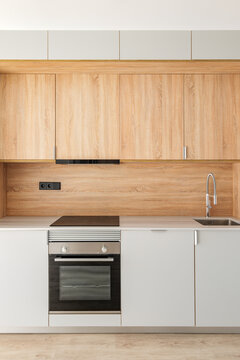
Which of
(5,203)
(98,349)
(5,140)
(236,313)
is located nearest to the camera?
(98,349)

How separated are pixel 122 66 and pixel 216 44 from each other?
0.80 m

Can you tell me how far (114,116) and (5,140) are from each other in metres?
1.01

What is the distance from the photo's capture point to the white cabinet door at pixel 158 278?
2.45 meters

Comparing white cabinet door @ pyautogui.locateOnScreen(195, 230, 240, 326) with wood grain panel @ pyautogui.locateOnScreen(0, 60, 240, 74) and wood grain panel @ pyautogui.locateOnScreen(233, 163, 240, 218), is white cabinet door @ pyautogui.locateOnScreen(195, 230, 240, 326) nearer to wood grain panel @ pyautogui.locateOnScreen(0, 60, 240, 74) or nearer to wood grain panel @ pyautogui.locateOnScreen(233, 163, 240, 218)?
wood grain panel @ pyautogui.locateOnScreen(233, 163, 240, 218)

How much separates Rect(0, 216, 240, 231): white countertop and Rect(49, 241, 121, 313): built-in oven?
6.6 inches

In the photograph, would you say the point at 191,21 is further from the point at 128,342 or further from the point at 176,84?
the point at 128,342

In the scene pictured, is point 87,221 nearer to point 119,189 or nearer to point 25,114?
point 119,189

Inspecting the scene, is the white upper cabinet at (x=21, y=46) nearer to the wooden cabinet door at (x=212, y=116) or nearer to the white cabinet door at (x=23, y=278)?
the wooden cabinet door at (x=212, y=116)

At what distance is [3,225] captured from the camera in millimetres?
2523

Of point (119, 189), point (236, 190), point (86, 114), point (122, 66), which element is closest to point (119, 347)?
point (119, 189)

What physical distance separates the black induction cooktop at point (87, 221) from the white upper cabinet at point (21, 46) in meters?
1.40

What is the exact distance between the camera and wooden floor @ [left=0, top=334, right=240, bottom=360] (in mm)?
2191

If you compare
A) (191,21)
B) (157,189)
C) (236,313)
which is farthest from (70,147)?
(236,313)

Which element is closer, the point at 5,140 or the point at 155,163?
the point at 5,140
